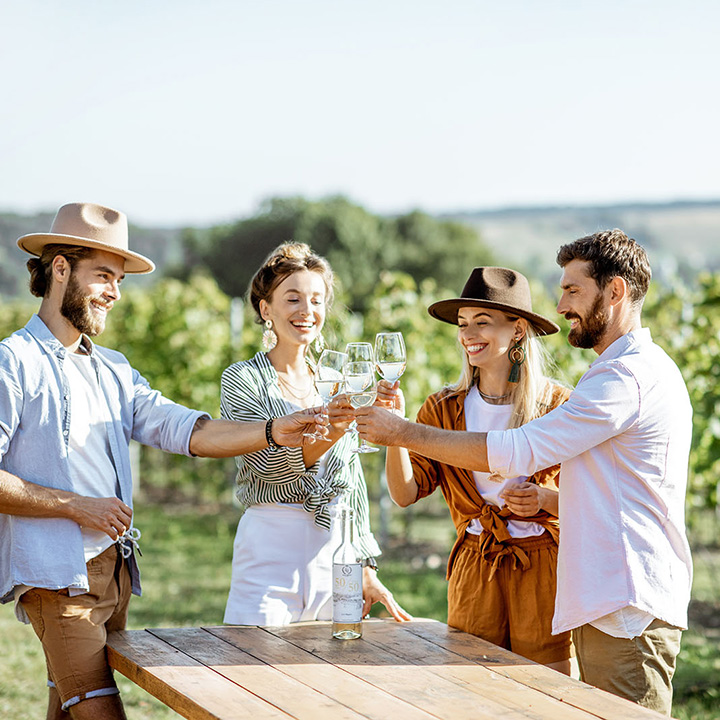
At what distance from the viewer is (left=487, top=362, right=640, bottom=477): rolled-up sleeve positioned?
2807 mm

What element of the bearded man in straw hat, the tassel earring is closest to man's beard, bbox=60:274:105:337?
the bearded man in straw hat

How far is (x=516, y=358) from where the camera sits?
11.4ft

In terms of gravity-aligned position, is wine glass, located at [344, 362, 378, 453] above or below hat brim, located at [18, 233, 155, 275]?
below

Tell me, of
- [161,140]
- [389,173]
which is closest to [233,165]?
[161,140]

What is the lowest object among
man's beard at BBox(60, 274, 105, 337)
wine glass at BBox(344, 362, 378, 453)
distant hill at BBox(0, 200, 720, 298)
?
wine glass at BBox(344, 362, 378, 453)

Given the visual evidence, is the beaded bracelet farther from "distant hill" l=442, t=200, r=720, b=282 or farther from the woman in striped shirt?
"distant hill" l=442, t=200, r=720, b=282

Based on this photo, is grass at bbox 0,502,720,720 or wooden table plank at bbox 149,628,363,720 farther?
grass at bbox 0,502,720,720

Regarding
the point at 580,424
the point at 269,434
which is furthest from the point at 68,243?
the point at 580,424

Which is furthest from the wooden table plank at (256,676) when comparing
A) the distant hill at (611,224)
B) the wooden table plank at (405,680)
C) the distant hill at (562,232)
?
the distant hill at (611,224)

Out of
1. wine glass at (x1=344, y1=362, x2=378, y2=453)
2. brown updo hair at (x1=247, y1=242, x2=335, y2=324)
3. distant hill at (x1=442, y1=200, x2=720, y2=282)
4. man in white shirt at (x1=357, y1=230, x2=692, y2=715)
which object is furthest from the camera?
distant hill at (x1=442, y1=200, x2=720, y2=282)

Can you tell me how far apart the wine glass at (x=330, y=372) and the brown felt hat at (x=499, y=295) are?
20.1 inches

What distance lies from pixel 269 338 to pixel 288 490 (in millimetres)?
600

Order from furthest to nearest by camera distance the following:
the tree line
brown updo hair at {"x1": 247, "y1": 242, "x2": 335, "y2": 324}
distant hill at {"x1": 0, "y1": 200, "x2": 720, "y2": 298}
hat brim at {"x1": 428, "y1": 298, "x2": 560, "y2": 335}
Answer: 1. distant hill at {"x1": 0, "y1": 200, "x2": 720, "y2": 298}
2. the tree line
3. brown updo hair at {"x1": 247, "y1": 242, "x2": 335, "y2": 324}
4. hat brim at {"x1": 428, "y1": 298, "x2": 560, "y2": 335}

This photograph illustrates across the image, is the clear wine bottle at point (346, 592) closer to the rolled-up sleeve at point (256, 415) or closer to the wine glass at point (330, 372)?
the wine glass at point (330, 372)
